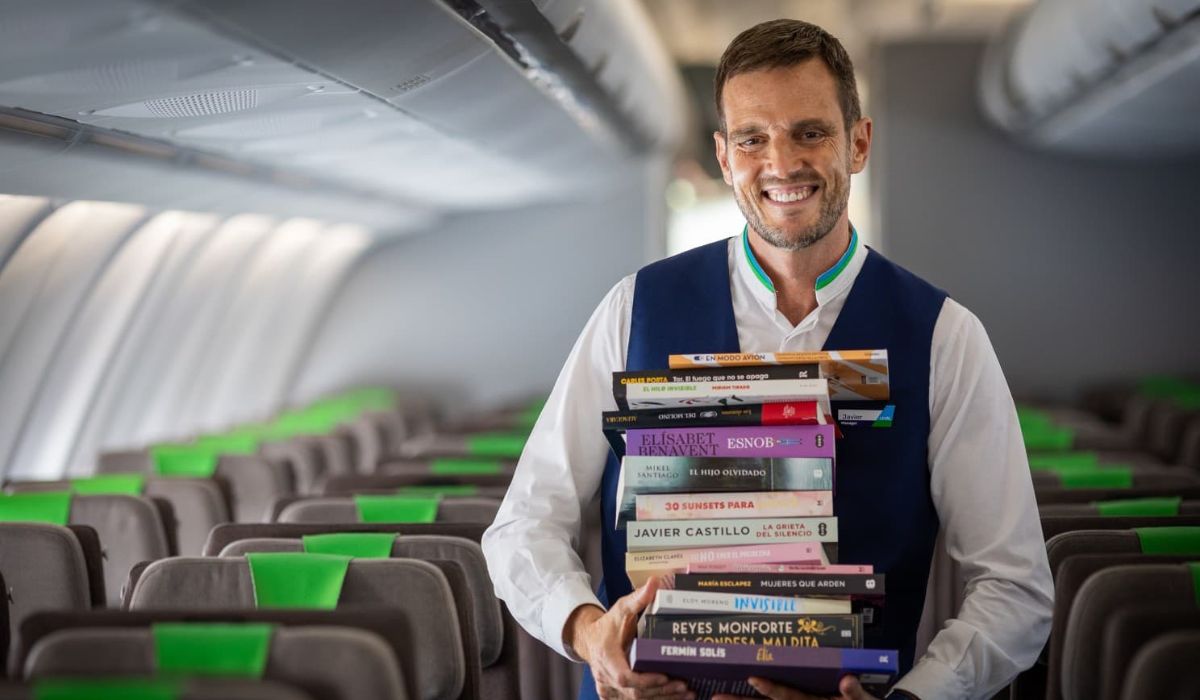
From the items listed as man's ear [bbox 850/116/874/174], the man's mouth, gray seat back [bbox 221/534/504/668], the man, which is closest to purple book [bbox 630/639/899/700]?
the man

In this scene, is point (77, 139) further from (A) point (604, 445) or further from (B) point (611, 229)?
(B) point (611, 229)

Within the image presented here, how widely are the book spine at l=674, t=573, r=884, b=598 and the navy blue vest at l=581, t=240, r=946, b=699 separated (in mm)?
→ 248

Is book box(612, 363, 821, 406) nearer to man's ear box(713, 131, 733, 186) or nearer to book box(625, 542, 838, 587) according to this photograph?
book box(625, 542, 838, 587)

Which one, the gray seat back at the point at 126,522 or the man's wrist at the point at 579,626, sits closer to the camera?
the man's wrist at the point at 579,626

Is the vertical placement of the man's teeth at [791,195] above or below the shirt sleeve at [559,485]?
above

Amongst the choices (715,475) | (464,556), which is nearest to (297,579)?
(464,556)

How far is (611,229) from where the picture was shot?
40.4 feet

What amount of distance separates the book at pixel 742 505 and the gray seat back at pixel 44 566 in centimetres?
200

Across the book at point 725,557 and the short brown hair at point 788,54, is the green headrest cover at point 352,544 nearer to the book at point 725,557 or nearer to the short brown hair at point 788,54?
the book at point 725,557

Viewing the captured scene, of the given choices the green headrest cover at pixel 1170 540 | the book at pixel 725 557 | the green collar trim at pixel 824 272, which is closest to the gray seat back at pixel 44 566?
the book at pixel 725 557

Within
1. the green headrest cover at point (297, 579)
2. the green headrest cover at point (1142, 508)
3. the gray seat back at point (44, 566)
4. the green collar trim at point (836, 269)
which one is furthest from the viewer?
the green headrest cover at point (1142, 508)

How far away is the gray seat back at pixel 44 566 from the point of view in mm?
3607

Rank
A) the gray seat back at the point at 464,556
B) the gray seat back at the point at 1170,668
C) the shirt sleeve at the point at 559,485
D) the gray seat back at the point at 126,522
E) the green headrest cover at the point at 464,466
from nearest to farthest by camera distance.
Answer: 1. the gray seat back at the point at 1170,668
2. the shirt sleeve at the point at 559,485
3. the gray seat back at the point at 464,556
4. the gray seat back at the point at 126,522
5. the green headrest cover at the point at 464,466

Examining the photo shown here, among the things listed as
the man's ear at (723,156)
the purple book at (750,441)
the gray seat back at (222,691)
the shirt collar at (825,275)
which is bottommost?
the gray seat back at (222,691)
